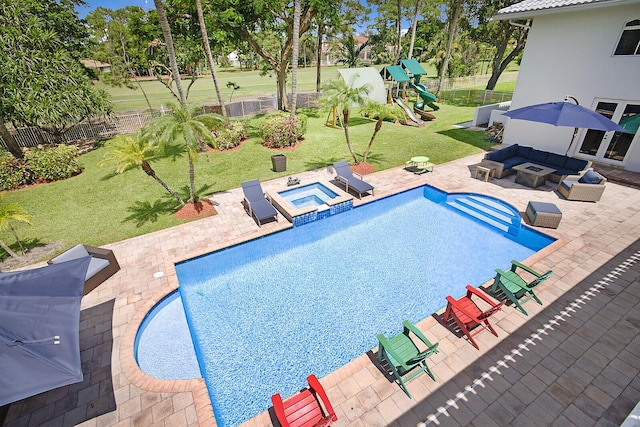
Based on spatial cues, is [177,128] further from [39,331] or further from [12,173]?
[12,173]

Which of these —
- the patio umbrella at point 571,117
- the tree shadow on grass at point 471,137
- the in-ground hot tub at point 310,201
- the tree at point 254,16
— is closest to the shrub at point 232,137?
the tree at point 254,16

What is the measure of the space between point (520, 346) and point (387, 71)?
28.7m

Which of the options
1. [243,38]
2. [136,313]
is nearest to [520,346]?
[136,313]

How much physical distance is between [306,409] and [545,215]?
10081 millimetres

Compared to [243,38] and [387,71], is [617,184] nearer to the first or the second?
[387,71]

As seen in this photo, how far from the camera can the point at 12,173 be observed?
48.5 feet

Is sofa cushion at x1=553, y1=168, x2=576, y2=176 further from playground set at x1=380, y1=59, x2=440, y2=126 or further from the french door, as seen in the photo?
playground set at x1=380, y1=59, x2=440, y2=126

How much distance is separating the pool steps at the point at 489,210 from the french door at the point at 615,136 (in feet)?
24.7

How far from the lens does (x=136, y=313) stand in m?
7.44

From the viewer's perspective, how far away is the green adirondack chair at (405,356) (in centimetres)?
531

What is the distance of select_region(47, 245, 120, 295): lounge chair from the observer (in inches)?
325

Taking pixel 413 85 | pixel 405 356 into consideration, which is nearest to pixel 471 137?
pixel 413 85

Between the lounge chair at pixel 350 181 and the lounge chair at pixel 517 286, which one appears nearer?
the lounge chair at pixel 517 286

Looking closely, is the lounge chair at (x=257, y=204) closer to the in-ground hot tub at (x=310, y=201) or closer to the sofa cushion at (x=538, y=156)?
the in-ground hot tub at (x=310, y=201)
